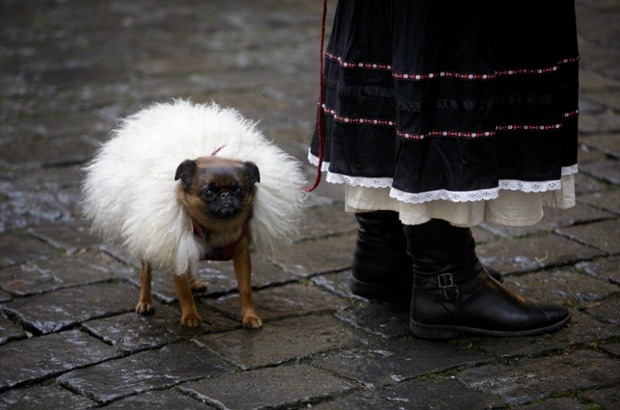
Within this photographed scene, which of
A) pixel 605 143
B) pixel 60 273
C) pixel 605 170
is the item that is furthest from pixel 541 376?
pixel 605 143

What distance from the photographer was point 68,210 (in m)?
4.99

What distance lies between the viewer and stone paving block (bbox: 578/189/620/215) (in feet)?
15.8

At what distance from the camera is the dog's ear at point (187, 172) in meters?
3.39

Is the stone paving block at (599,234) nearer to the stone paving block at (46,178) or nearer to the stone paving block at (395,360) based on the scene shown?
the stone paving block at (395,360)

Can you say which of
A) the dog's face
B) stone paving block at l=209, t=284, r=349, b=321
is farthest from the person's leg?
the dog's face

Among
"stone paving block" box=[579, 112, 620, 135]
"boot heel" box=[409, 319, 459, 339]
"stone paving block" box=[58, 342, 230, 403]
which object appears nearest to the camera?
"stone paving block" box=[58, 342, 230, 403]

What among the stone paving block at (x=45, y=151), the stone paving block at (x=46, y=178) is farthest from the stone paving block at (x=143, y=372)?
the stone paving block at (x=45, y=151)

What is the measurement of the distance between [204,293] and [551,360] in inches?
58.4

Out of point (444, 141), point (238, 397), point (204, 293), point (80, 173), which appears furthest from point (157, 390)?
point (80, 173)

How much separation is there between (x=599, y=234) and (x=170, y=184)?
2.15 m

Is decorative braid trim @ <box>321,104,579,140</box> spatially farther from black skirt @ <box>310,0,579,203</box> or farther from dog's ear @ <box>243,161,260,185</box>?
dog's ear @ <box>243,161,260,185</box>

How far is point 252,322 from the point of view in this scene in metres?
3.64

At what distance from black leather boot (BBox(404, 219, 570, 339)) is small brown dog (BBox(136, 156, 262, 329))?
24.3 inches

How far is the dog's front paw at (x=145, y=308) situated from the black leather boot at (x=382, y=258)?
0.85m
